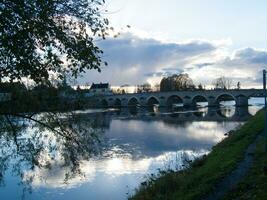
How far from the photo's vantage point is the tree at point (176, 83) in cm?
18625

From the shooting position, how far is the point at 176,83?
623 ft

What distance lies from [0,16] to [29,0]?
62 cm

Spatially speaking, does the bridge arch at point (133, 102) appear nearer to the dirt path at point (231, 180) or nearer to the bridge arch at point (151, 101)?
the bridge arch at point (151, 101)

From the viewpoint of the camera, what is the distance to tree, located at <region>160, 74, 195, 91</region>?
186m

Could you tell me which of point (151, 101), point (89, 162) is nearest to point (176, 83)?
point (151, 101)

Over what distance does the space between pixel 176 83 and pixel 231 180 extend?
17418 centimetres

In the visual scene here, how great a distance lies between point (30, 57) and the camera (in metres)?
9.05

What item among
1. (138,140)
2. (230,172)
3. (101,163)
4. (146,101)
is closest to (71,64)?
(230,172)

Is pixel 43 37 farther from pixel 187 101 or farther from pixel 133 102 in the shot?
pixel 133 102

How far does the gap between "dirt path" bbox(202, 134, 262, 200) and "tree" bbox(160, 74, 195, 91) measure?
165 meters

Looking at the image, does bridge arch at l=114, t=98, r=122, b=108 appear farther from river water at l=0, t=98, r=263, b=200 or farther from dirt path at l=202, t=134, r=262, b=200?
dirt path at l=202, t=134, r=262, b=200

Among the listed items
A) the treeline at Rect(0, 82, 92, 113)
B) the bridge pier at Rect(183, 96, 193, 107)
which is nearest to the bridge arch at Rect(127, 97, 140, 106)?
the bridge pier at Rect(183, 96, 193, 107)

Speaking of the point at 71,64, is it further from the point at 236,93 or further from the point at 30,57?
the point at 236,93

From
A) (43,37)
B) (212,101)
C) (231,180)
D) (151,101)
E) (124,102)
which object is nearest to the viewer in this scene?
(43,37)
